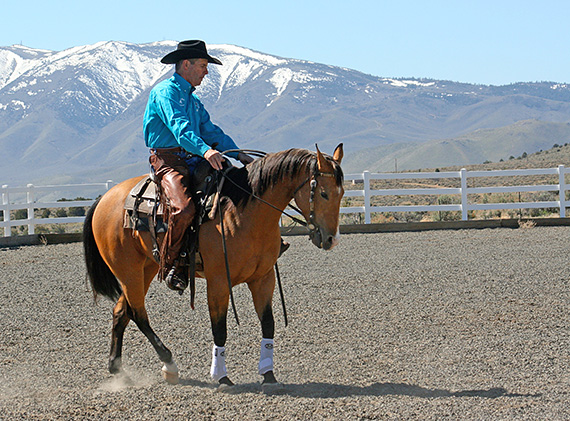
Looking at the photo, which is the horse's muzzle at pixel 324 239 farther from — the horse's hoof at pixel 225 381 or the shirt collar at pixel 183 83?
the shirt collar at pixel 183 83

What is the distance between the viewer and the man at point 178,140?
17.1ft

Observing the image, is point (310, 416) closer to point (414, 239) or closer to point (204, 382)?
point (204, 382)

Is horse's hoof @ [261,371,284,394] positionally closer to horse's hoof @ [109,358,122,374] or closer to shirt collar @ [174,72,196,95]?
horse's hoof @ [109,358,122,374]

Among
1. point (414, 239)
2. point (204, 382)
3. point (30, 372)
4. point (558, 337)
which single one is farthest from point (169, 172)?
point (414, 239)

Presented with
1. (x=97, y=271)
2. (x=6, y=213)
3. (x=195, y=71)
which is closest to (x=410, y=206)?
(x=6, y=213)

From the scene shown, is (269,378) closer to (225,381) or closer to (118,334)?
(225,381)

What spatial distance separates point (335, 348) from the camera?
6215 mm

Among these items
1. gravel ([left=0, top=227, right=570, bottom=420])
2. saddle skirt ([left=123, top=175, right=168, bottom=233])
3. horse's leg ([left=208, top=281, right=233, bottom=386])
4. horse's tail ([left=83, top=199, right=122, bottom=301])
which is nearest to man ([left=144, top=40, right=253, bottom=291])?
saddle skirt ([left=123, top=175, right=168, bottom=233])

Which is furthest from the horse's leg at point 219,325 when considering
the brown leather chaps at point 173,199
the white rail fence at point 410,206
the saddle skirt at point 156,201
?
the white rail fence at point 410,206

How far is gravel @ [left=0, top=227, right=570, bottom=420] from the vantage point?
15.4ft

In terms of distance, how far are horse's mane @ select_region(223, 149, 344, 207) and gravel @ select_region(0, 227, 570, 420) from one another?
1.35m

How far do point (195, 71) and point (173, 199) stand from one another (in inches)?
41.6

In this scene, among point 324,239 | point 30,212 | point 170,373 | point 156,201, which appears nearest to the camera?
point 324,239

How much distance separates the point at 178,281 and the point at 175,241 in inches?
12.4
